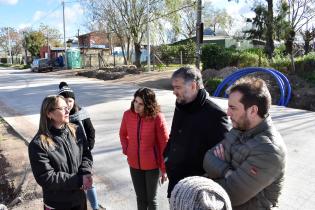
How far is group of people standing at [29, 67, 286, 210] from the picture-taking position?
6.69 ft

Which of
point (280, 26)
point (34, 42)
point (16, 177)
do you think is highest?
point (34, 42)

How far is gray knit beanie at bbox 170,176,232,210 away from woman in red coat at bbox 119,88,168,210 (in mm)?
2028

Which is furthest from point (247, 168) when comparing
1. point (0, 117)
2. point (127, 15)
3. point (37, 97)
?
point (127, 15)

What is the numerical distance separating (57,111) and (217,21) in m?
65.3

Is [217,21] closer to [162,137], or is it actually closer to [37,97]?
[37,97]

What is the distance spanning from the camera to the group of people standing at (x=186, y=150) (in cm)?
204

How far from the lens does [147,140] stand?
3.61 metres

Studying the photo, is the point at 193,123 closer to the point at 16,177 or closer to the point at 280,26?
the point at 16,177

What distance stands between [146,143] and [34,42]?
215 feet

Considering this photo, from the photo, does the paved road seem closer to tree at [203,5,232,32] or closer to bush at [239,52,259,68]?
bush at [239,52,259,68]

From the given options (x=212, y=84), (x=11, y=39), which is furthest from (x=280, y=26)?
(x=11, y=39)

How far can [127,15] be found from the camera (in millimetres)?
31281

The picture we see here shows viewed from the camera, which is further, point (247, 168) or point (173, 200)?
point (247, 168)

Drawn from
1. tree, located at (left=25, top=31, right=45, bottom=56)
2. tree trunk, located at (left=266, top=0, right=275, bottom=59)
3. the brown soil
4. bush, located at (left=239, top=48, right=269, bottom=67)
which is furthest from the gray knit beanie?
tree, located at (left=25, top=31, right=45, bottom=56)
